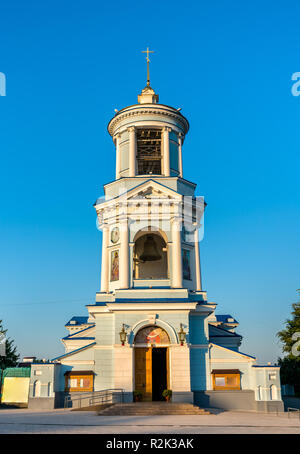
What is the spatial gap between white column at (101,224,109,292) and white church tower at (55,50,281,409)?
7cm

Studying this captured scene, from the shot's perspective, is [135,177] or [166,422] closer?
[166,422]

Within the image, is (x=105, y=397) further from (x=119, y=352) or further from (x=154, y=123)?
(x=154, y=123)

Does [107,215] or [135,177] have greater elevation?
[135,177]

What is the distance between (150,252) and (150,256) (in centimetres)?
28

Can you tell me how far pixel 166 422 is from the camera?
18.0 metres

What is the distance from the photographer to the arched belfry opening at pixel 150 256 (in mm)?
30203

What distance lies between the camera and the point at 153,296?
2619cm

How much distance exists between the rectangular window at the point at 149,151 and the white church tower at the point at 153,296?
10 cm

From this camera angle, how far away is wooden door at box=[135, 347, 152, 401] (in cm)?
2489

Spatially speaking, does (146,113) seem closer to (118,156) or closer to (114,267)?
(118,156)

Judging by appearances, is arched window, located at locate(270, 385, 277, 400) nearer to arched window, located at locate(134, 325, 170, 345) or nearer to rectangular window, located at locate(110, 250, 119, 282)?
arched window, located at locate(134, 325, 170, 345)
